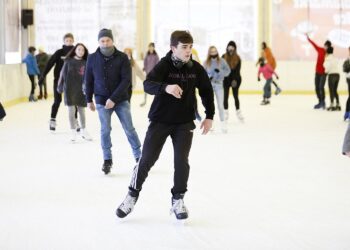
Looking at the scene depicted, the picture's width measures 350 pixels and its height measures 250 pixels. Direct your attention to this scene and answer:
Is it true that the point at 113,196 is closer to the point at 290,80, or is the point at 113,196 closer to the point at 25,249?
the point at 25,249

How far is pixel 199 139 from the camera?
1043cm

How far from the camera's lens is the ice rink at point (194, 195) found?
4711 millimetres

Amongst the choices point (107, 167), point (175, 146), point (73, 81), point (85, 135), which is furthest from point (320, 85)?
point (175, 146)

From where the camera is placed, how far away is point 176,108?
198 inches

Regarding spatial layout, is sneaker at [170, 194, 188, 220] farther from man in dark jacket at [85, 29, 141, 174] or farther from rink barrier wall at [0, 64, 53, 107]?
rink barrier wall at [0, 64, 53, 107]

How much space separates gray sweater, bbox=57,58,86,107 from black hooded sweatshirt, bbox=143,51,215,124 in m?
A: 4.51

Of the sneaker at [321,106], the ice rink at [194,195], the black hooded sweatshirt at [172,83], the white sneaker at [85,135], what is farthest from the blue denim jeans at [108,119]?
the sneaker at [321,106]

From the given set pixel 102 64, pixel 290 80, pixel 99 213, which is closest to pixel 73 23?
pixel 290 80

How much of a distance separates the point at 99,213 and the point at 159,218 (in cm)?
47

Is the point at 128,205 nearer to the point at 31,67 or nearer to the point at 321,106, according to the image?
the point at 321,106

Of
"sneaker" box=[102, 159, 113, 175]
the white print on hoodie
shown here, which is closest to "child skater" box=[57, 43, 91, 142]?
"sneaker" box=[102, 159, 113, 175]

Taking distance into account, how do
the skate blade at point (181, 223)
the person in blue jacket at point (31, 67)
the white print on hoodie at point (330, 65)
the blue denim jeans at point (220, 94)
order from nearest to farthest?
the skate blade at point (181, 223)
the blue denim jeans at point (220, 94)
the white print on hoodie at point (330, 65)
the person in blue jacket at point (31, 67)

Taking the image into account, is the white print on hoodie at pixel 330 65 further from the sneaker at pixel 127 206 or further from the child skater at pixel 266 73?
the sneaker at pixel 127 206

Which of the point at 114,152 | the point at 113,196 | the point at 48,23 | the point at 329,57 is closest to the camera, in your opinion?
the point at 113,196
